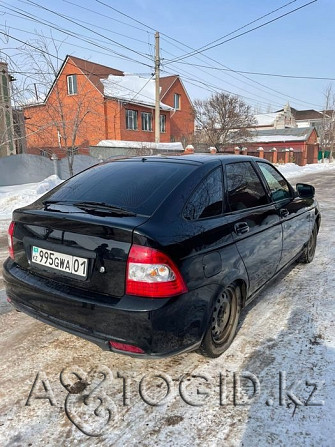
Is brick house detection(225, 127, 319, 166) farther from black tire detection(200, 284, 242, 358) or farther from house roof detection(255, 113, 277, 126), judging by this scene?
black tire detection(200, 284, 242, 358)

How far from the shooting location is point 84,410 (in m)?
2.07

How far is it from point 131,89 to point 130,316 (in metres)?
29.8

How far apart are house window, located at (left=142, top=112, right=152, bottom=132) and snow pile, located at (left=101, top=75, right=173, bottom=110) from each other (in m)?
1.21

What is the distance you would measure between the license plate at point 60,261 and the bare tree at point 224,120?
2799 cm

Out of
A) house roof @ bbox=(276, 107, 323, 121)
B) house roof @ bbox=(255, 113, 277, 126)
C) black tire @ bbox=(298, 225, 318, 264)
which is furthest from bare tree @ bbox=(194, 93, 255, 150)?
house roof @ bbox=(276, 107, 323, 121)

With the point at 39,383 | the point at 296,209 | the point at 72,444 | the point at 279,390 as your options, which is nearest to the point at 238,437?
the point at 279,390

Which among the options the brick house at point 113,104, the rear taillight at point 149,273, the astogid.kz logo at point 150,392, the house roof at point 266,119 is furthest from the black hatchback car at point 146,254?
the house roof at point 266,119

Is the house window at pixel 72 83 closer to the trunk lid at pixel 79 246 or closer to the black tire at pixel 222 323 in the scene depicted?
the trunk lid at pixel 79 246

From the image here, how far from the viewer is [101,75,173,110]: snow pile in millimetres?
27230

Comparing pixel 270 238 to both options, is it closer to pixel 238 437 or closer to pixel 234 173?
pixel 234 173

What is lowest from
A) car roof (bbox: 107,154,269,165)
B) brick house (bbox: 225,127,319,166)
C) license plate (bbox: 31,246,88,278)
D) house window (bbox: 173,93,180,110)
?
license plate (bbox: 31,246,88,278)

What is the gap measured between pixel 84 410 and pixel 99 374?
0.35 meters

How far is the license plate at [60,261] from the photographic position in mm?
2150

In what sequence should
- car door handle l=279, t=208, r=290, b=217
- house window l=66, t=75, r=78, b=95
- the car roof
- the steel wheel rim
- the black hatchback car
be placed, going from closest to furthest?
the black hatchback car, the steel wheel rim, the car roof, car door handle l=279, t=208, r=290, b=217, house window l=66, t=75, r=78, b=95
